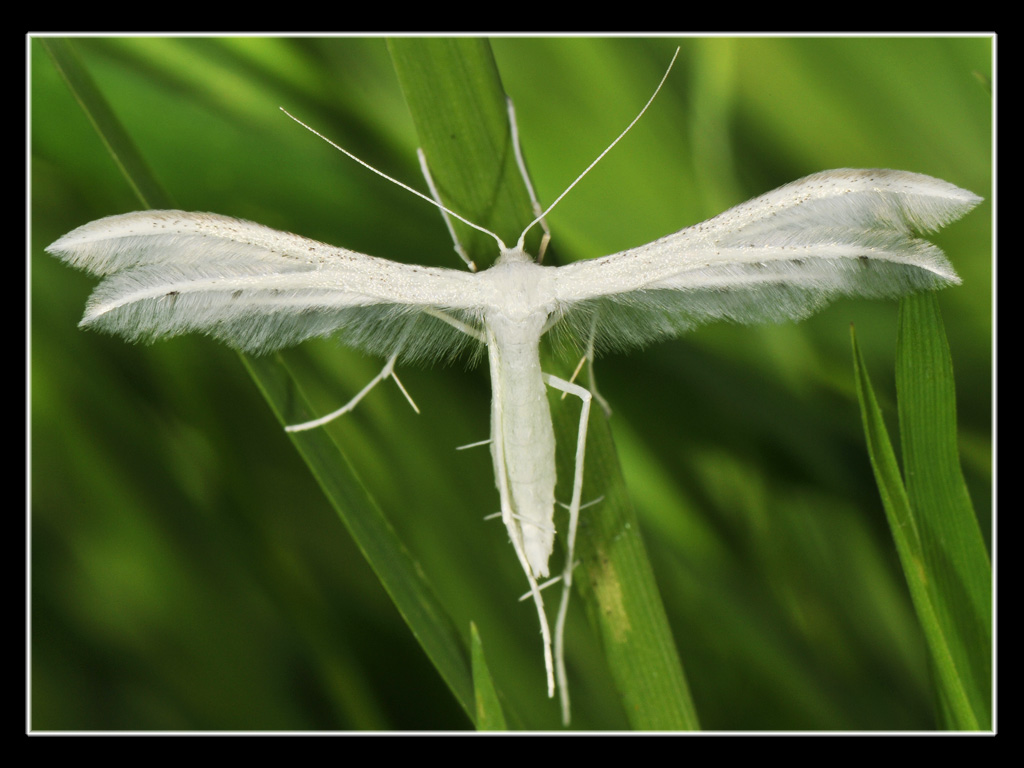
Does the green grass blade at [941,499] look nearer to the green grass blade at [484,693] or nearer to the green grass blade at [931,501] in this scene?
the green grass blade at [931,501]

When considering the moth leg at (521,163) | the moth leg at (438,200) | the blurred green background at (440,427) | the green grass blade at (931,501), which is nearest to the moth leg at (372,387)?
the blurred green background at (440,427)

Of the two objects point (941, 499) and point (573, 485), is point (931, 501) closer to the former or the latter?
point (941, 499)

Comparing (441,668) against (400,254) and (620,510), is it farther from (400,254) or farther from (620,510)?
(400,254)

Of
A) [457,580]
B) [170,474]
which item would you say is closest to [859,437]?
[457,580]

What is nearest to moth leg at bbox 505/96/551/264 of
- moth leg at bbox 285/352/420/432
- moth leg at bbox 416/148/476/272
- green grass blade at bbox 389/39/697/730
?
green grass blade at bbox 389/39/697/730

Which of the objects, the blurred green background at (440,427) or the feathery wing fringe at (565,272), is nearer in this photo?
the feathery wing fringe at (565,272)
